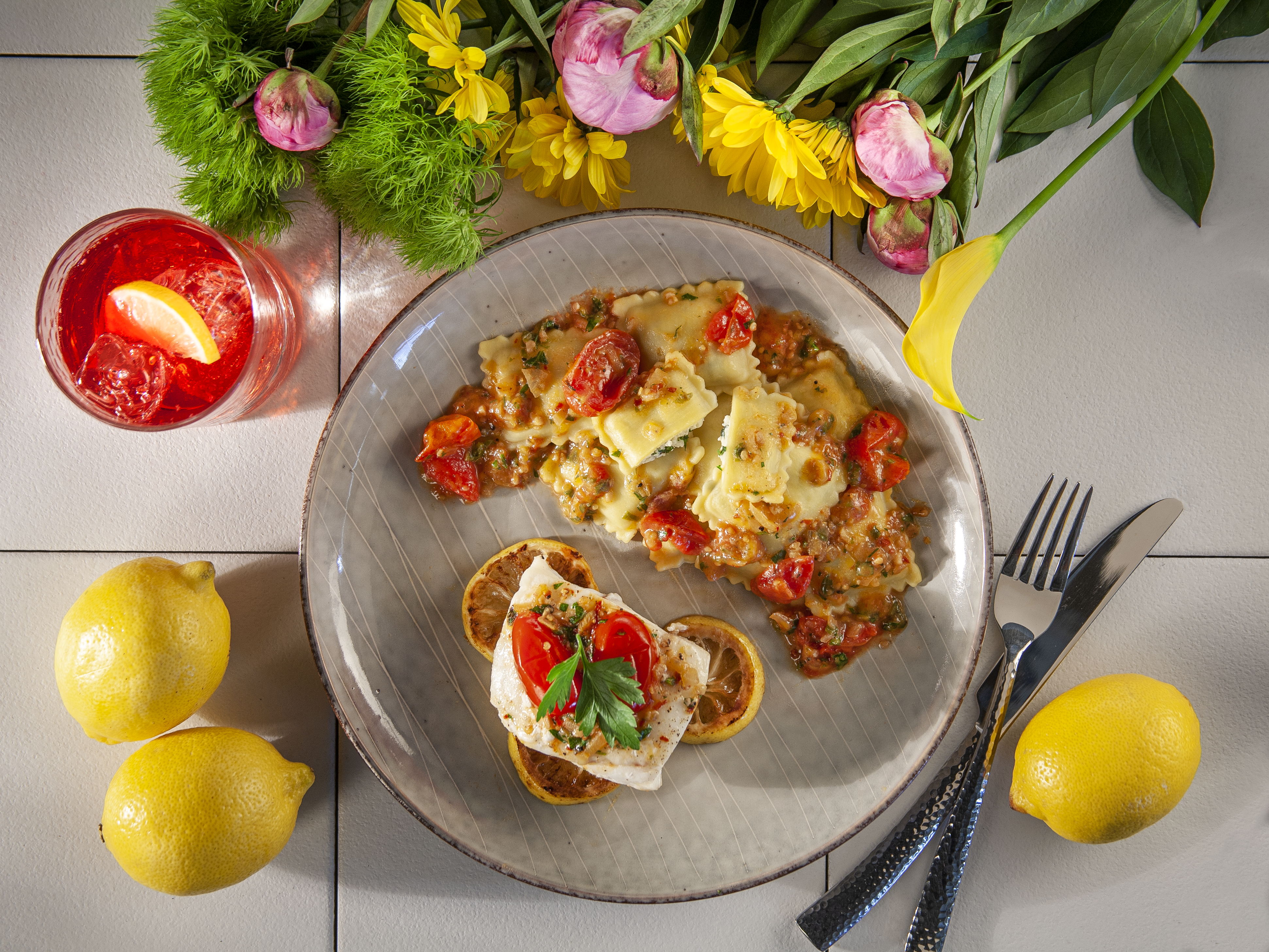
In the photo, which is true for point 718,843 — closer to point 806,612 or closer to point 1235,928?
point 806,612

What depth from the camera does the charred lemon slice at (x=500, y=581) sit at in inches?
131

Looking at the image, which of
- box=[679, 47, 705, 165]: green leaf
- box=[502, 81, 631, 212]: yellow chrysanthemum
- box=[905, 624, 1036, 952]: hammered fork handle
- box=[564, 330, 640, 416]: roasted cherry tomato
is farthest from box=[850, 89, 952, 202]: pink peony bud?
box=[905, 624, 1036, 952]: hammered fork handle

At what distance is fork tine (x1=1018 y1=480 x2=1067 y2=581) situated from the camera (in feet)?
11.3

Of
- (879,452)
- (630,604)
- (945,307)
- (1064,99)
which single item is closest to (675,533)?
(630,604)

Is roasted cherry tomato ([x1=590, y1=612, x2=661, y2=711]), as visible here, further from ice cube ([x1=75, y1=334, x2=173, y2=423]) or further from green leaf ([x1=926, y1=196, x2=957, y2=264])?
ice cube ([x1=75, y1=334, x2=173, y2=423])

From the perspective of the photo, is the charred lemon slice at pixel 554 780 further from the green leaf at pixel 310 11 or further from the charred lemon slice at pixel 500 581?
the green leaf at pixel 310 11

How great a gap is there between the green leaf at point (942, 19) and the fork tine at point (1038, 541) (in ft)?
6.36

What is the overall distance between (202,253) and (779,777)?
3153mm

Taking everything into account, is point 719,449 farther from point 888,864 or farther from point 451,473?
point 888,864

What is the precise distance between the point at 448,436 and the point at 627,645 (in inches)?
43.4

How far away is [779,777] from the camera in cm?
335

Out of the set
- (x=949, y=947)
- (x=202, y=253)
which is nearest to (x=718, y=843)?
(x=949, y=947)

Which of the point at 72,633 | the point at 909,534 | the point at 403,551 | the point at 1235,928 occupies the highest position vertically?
the point at 909,534

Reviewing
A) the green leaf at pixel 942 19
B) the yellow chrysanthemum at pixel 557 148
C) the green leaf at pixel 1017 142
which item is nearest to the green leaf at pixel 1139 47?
the green leaf at pixel 1017 142
